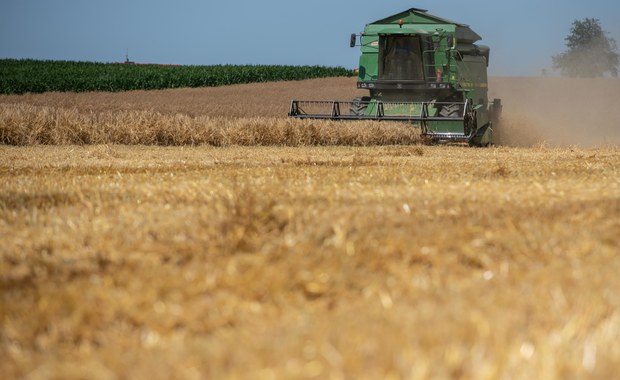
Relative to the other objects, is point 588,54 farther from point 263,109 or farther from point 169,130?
point 169,130

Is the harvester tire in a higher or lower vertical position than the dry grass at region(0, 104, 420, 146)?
higher

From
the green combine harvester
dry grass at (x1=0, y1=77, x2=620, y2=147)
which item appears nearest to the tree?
dry grass at (x1=0, y1=77, x2=620, y2=147)

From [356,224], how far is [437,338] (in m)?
1.62

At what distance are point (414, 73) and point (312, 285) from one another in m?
17.1

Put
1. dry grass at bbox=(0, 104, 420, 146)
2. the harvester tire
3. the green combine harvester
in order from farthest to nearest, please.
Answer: the harvester tire, the green combine harvester, dry grass at bbox=(0, 104, 420, 146)

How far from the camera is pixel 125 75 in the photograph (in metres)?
47.6

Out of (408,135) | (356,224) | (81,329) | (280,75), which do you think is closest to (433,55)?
(408,135)

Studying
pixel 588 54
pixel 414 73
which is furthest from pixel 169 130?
pixel 588 54

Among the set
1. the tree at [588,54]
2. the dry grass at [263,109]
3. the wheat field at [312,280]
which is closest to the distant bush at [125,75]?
the dry grass at [263,109]

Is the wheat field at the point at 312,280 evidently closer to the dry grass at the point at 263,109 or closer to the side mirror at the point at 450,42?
the dry grass at the point at 263,109

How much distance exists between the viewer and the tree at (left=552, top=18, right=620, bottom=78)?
7412cm

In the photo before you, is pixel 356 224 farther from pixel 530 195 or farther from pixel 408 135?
pixel 408 135

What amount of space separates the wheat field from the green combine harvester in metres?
13.3

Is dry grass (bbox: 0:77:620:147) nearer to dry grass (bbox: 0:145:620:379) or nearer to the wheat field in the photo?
the wheat field
